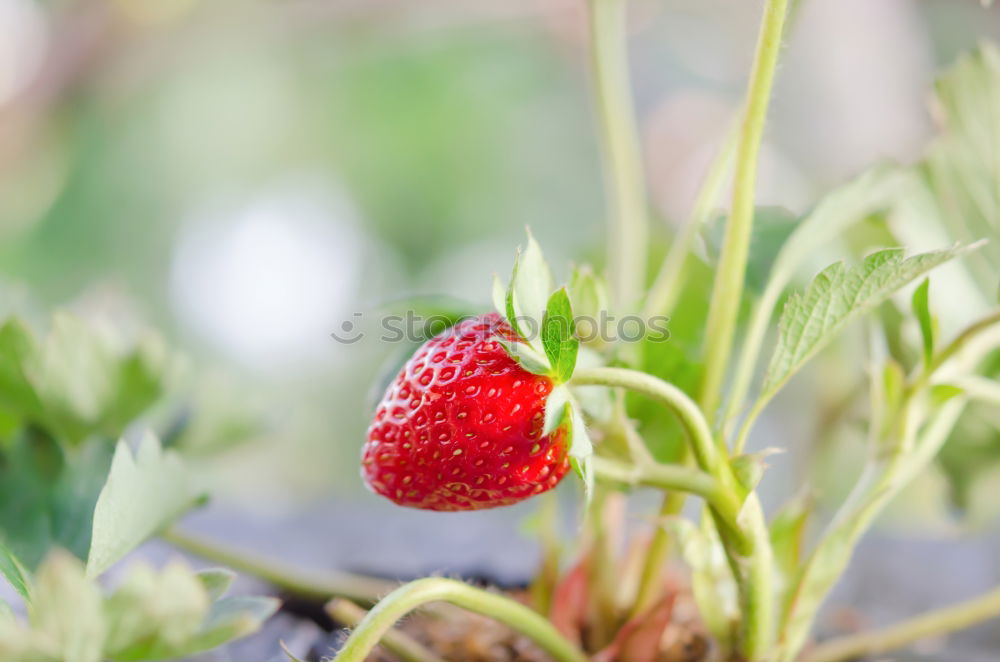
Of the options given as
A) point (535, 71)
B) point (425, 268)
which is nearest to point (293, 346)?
point (425, 268)

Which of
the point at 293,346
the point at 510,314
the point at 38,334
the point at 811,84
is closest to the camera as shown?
the point at 510,314

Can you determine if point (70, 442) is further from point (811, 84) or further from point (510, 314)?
point (811, 84)

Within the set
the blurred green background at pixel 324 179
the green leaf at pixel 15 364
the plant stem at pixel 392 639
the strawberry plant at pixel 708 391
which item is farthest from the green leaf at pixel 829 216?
the blurred green background at pixel 324 179

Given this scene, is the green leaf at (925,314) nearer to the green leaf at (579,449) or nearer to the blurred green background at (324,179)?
the green leaf at (579,449)

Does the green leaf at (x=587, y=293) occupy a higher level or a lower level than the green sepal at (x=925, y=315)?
higher

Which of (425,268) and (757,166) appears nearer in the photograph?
(757,166)

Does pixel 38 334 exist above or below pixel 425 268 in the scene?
below
